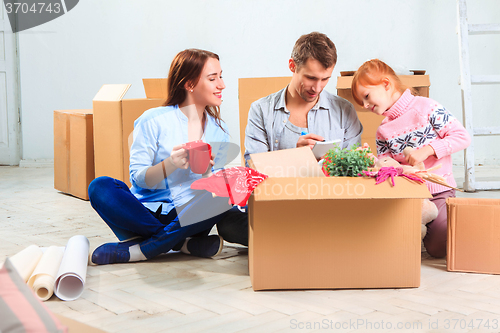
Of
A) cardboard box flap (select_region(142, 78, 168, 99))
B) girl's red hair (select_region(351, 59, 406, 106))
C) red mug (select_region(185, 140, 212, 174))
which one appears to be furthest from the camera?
cardboard box flap (select_region(142, 78, 168, 99))

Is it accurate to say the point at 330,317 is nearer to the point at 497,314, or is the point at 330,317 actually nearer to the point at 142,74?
the point at 497,314

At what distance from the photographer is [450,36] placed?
413 centimetres

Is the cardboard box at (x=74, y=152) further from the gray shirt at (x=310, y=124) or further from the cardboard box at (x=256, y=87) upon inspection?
the gray shirt at (x=310, y=124)

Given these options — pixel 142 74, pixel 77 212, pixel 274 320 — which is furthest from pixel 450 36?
pixel 274 320

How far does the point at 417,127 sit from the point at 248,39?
2.72m

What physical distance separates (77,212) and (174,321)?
1.60m

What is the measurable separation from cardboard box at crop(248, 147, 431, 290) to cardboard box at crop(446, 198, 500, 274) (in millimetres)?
214

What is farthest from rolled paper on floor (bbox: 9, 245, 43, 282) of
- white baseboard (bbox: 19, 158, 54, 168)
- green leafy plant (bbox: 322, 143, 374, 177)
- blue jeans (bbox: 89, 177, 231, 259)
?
white baseboard (bbox: 19, 158, 54, 168)

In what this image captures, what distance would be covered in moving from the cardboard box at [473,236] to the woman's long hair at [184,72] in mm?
988

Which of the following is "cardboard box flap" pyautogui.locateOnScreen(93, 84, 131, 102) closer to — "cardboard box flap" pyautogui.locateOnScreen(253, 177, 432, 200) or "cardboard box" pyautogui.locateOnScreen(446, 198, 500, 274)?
"cardboard box flap" pyautogui.locateOnScreen(253, 177, 432, 200)

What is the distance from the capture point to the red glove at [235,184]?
1301mm

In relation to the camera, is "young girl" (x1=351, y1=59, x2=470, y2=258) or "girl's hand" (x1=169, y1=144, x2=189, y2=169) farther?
"young girl" (x1=351, y1=59, x2=470, y2=258)

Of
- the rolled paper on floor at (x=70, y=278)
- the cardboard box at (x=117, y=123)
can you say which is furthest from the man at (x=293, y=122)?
the cardboard box at (x=117, y=123)

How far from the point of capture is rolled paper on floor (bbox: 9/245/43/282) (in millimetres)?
1396
